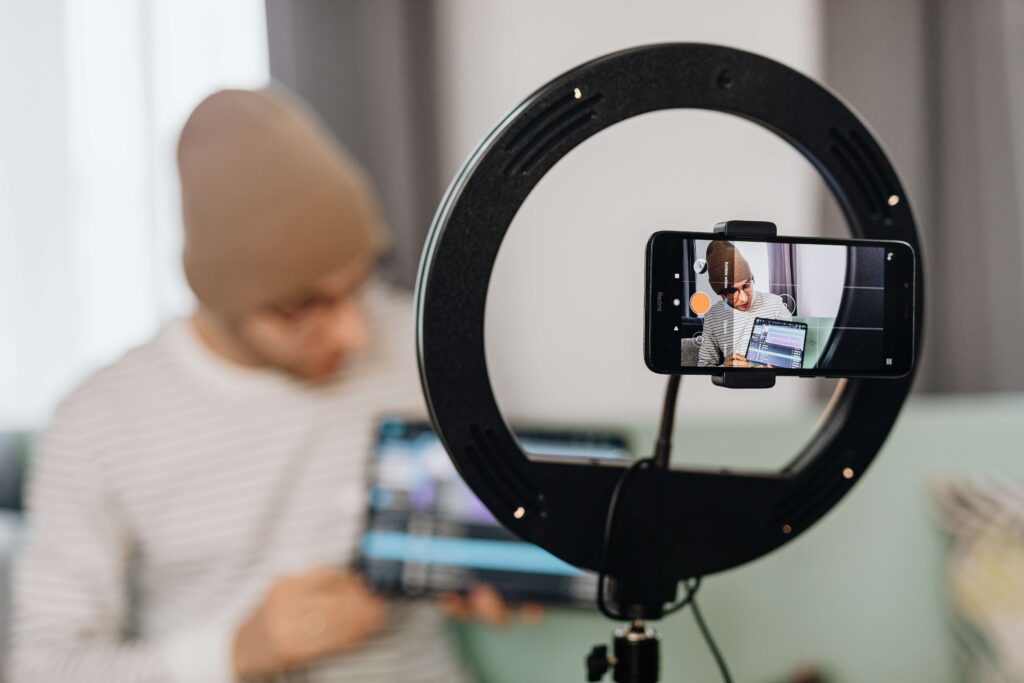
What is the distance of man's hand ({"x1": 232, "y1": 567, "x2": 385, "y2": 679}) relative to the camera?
111cm

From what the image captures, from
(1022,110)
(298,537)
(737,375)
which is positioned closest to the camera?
(737,375)

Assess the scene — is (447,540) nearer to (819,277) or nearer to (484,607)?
(484,607)

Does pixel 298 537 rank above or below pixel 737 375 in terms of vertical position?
below

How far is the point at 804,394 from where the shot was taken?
1827 millimetres

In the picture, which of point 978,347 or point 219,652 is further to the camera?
point 978,347

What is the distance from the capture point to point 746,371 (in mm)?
391

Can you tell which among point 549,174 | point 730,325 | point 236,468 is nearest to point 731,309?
point 730,325

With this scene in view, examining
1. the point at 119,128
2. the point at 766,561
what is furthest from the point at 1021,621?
the point at 119,128

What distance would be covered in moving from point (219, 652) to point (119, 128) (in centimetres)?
112

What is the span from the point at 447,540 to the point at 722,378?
0.85 metres

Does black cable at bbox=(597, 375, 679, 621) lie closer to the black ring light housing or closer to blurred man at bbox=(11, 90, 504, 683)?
the black ring light housing

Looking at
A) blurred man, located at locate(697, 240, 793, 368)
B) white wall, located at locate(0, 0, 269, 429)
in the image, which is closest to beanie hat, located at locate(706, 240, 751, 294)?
blurred man, located at locate(697, 240, 793, 368)

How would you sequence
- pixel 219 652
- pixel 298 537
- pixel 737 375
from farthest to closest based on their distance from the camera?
pixel 298 537, pixel 219 652, pixel 737 375

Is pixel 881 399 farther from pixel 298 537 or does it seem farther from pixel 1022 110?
pixel 1022 110
